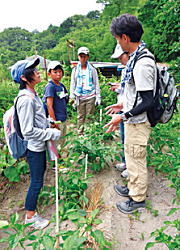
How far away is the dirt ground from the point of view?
1881mm

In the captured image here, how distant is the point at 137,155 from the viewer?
1947 millimetres

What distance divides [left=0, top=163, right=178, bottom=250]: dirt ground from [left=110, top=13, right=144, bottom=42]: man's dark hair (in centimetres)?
171

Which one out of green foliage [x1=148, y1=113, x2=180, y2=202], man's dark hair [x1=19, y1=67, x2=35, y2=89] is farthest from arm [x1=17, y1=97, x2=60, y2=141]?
green foliage [x1=148, y1=113, x2=180, y2=202]

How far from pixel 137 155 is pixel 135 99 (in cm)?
55

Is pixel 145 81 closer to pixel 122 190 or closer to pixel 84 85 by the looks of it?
pixel 122 190

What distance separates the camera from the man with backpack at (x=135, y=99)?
166 centimetres

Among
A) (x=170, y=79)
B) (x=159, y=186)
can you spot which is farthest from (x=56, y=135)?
(x=159, y=186)

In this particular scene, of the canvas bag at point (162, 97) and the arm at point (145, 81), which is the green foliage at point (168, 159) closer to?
the canvas bag at point (162, 97)

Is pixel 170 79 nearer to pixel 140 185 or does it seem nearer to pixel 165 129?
pixel 140 185

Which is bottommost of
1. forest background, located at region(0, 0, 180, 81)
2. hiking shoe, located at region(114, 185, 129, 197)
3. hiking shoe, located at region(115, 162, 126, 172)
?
hiking shoe, located at region(114, 185, 129, 197)

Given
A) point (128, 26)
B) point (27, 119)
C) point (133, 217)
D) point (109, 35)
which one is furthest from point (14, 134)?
point (109, 35)

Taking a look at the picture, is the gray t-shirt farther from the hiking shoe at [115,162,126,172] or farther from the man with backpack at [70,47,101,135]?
the man with backpack at [70,47,101,135]

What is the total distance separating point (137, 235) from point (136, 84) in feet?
4.67

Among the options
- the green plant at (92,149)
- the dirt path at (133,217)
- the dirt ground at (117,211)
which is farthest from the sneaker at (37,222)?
the green plant at (92,149)
